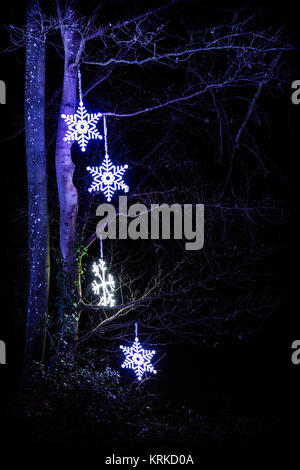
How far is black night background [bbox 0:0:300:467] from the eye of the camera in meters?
6.59

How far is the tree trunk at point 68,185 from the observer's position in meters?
7.46

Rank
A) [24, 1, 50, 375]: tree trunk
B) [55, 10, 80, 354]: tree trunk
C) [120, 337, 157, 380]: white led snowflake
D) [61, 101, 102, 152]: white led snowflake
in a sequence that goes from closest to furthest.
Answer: [61, 101, 102, 152]: white led snowflake < [120, 337, 157, 380]: white led snowflake < [55, 10, 80, 354]: tree trunk < [24, 1, 50, 375]: tree trunk

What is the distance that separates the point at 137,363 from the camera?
273 inches

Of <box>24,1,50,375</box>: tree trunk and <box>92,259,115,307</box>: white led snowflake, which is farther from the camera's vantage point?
<box>24,1,50,375</box>: tree trunk

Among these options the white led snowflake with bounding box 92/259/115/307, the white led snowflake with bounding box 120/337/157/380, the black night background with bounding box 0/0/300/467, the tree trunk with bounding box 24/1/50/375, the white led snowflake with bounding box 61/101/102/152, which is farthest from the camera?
the tree trunk with bounding box 24/1/50/375

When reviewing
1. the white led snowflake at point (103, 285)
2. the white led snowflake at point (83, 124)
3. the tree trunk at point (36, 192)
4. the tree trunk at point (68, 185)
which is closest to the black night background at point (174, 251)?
the tree trunk at point (68, 185)

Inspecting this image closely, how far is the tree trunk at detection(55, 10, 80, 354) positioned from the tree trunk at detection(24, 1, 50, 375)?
0.32m

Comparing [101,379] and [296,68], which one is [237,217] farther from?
[101,379]

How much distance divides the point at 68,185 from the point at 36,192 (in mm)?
535

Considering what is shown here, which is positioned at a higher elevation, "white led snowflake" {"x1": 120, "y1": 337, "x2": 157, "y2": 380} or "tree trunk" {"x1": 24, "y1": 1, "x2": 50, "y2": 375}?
"tree trunk" {"x1": 24, "y1": 1, "x2": 50, "y2": 375}

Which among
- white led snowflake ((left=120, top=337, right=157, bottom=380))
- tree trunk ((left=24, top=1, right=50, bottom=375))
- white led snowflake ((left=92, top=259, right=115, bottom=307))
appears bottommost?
white led snowflake ((left=120, top=337, right=157, bottom=380))

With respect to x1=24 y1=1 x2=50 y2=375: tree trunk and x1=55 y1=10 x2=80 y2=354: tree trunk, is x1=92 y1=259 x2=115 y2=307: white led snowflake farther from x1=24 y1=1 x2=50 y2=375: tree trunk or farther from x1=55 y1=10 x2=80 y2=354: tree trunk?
x1=24 y1=1 x2=50 y2=375: tree trunk

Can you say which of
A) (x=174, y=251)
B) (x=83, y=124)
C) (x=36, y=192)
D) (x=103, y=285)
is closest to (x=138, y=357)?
(x=103, y=285)

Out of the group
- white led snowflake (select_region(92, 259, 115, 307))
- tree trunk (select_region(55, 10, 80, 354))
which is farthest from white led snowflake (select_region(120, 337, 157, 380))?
tree trunk (select_region(55, 10, 80, 354))
